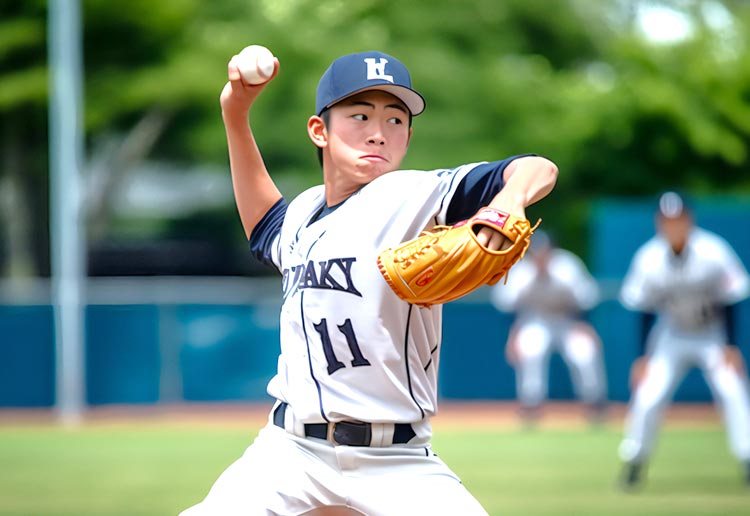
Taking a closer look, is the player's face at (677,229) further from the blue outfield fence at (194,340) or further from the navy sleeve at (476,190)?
the blue outfield fence at (194,340)

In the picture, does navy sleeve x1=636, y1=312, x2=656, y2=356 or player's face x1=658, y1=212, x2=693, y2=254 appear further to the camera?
navy sleeve x1=636, y1=312, x2=656, y2=356

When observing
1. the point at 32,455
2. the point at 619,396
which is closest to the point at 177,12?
the point at 619,396

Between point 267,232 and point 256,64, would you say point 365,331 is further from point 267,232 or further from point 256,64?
point 256,64

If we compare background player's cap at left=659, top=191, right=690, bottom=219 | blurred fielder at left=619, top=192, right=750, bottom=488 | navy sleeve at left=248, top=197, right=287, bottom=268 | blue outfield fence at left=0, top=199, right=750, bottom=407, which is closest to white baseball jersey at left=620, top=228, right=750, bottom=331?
blurred fielder at left=619, top=192, right=750, bottom=488

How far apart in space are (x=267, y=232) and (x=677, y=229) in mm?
5048

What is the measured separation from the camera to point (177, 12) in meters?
22.1

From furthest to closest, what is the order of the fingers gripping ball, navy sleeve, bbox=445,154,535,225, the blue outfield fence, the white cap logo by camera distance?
the blue outfield fence → the white cap logo → navy sleeve, bbox=445,154,535,225 → the fingers gripping ball

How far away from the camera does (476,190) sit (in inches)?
124

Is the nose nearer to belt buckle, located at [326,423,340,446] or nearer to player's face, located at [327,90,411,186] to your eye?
player's face, located at [327,90,411,186]

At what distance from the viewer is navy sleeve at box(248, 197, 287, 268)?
12.0 feet

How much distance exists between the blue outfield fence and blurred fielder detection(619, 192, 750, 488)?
6.04 metres

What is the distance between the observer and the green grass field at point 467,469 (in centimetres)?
723

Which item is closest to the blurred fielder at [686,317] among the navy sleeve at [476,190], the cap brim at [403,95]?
the cap brim at [403,95]

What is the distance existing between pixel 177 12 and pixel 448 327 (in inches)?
393
